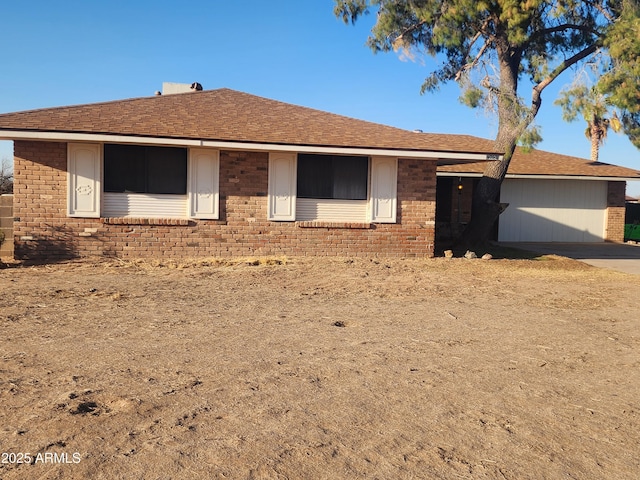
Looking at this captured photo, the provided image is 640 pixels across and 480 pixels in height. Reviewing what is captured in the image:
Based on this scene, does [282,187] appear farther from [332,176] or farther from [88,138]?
[88,138]

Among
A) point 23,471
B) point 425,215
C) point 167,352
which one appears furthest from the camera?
point 425,215

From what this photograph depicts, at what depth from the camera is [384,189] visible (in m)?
14.5

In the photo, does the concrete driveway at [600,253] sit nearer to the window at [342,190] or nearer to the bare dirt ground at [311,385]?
the window at [342,190]

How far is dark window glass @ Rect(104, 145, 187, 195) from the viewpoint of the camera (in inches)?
519

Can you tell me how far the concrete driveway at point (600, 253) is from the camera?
14.9 meters

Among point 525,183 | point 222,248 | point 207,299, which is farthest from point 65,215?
point 525,183

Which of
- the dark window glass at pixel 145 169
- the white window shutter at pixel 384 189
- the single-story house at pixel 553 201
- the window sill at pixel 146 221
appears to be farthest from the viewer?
the single-story house at pixel 553 201

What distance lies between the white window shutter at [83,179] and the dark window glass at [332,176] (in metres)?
4.70

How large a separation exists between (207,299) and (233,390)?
4.35 metres

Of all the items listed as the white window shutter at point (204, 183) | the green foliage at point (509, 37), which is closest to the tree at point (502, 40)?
the green foliage at point (509, 37)

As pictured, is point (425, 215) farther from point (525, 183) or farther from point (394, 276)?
point (525, 183)

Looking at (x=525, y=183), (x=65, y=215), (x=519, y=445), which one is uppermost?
(x=525, y=183)

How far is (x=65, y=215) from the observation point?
507 inches

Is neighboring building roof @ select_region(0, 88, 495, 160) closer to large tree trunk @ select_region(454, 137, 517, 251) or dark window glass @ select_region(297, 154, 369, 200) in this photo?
dark window glass @ select_region(297, 154, 369, 200)
